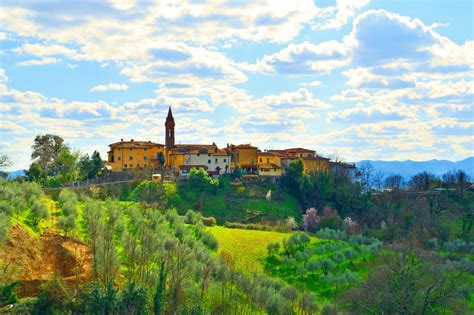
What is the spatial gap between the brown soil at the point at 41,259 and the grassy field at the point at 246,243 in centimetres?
1474

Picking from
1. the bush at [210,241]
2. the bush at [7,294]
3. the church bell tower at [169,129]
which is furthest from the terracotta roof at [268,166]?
the bush at [7,294]

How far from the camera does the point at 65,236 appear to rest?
3200cm

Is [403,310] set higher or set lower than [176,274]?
lower

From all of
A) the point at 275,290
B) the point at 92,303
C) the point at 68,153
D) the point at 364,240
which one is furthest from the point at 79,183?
the point at 92,303

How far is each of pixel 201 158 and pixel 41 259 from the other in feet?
181

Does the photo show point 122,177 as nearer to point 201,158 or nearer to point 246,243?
point 201,158

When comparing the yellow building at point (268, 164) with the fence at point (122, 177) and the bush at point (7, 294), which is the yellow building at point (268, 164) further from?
the bush at point (7, 294)

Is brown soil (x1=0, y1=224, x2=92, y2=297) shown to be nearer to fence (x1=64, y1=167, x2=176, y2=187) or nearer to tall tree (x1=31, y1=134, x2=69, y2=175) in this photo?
fence (x1=64, y1=167, x2=176, y2=187)

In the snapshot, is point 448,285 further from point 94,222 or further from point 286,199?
point 286,199

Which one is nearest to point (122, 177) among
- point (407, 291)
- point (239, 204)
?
point (239, 204)

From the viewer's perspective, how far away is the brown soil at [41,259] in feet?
88.2

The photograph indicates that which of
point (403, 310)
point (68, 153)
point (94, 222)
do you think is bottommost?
point (403, 310)

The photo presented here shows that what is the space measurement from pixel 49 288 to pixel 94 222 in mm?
6741

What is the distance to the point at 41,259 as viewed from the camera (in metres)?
29.1
